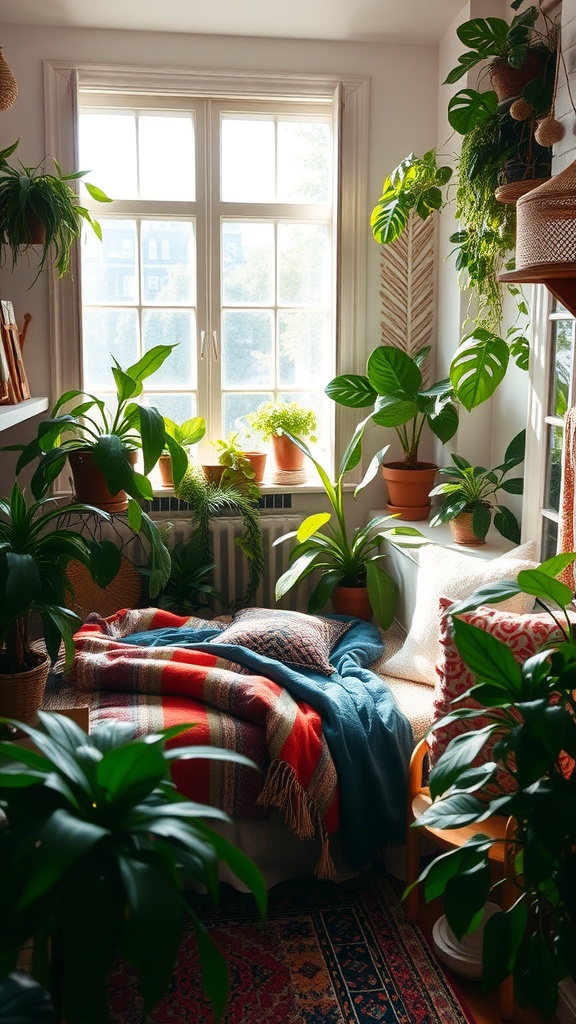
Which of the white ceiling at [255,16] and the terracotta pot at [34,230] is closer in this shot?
the terracotta pot at [34,230]

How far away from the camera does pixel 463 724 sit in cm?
244

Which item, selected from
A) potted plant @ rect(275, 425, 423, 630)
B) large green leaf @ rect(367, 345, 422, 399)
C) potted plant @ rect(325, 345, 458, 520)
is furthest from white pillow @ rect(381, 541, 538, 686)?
large green leaf @ rect(367, 345, 422, 399)

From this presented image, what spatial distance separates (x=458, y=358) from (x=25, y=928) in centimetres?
261

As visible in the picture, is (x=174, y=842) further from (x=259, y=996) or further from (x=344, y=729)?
(x=344, y=729)

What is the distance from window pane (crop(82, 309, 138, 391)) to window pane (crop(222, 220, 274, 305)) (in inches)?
17.0

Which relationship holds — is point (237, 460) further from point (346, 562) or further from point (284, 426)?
point (346, 562)

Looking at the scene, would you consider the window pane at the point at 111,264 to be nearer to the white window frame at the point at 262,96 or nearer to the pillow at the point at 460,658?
the white window frame at the point at 262,96

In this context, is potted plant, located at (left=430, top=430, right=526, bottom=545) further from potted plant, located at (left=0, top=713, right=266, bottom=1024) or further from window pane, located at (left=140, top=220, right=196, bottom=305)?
potted plant, located at (left=0, top=713, right=266, bottom=1024)

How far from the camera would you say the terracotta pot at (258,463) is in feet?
13.0

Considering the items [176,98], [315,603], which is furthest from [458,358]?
[176,98]

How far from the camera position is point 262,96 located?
12.5 feet

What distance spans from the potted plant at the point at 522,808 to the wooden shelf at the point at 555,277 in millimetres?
695

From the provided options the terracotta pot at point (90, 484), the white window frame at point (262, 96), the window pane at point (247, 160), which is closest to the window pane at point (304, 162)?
the window pane at point (247, 160)

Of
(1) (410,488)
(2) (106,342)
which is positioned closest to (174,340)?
(2) (106,342)
